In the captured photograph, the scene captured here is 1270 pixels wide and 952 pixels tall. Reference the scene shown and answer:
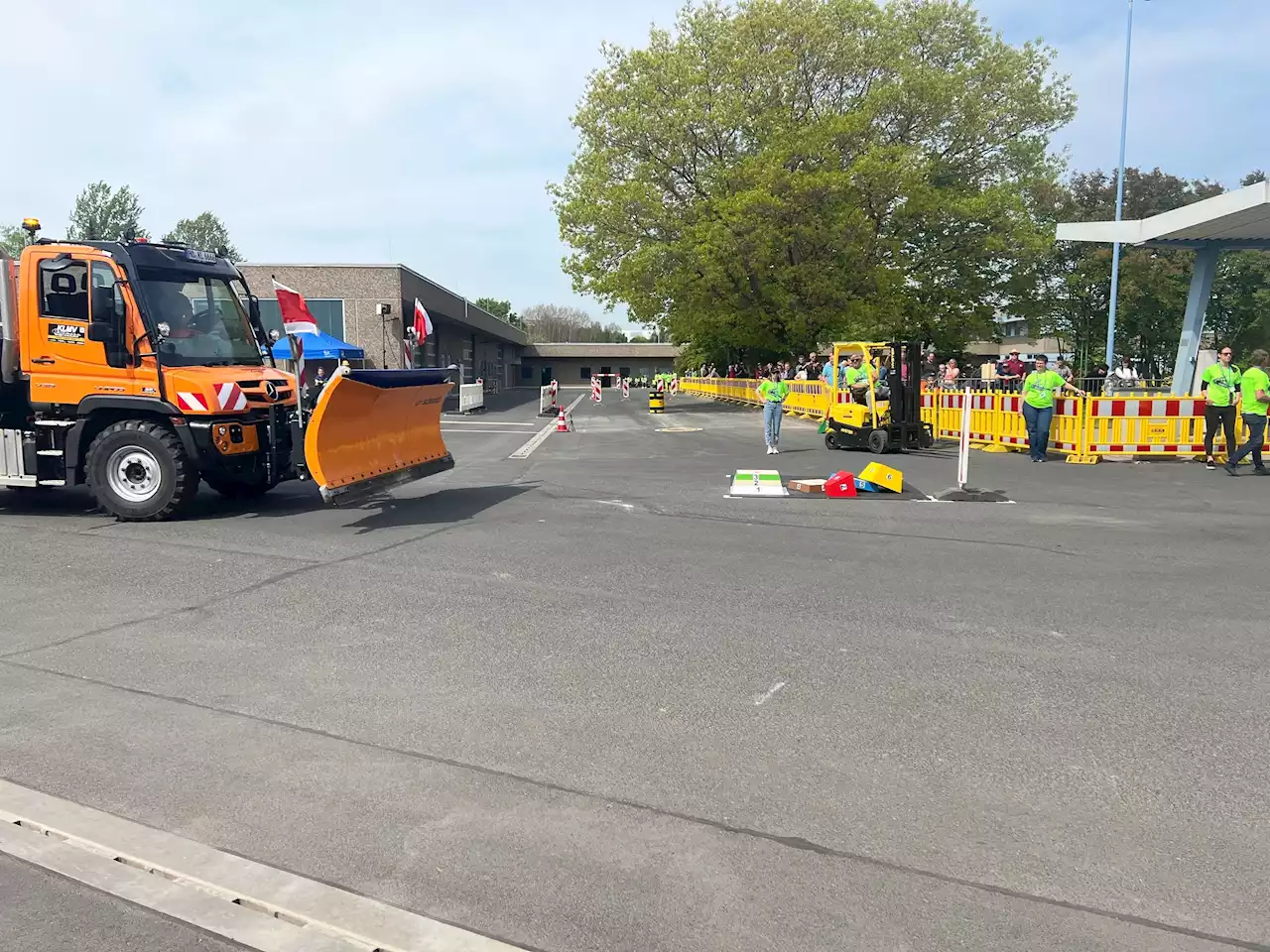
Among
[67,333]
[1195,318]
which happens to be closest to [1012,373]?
[1195,318]

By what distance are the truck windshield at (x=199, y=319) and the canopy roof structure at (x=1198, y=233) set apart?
59.4ft

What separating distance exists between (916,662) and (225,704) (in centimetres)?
369

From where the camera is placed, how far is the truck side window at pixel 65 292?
32.2ft

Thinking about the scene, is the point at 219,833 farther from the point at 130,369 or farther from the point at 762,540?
the point at 130,369

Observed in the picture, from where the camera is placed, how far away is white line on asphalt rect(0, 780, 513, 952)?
9.45 ft

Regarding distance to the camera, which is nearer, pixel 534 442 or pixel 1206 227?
pixel 1206 227

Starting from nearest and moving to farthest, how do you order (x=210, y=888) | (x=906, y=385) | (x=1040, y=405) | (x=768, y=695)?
1. (x=210, y=888)
2. (x=768, y=695)
3. (x=1040, y=405)
4. (x=906, y=385)

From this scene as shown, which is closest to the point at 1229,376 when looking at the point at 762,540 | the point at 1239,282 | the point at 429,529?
the point at 762,540

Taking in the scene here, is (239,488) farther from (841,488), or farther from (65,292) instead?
(841,488)

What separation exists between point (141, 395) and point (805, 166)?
3028 centimetres

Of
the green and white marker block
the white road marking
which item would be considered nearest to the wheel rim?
the green and white marker block

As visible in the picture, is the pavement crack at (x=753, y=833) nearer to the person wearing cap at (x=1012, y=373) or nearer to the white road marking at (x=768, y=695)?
the white road marking at (x=768, y=695)

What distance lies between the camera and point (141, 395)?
9797 millimetres

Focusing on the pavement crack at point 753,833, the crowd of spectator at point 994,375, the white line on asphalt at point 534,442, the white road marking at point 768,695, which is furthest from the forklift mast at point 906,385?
the pavement crack at point 753,833
